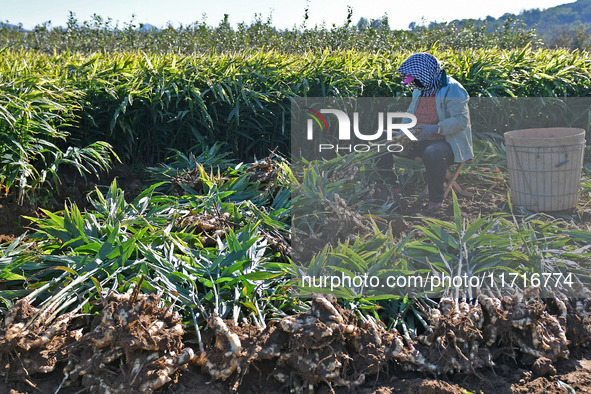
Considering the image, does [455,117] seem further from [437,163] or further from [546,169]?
[546,169]

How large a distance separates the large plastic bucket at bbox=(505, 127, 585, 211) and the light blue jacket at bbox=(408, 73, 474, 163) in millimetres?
323

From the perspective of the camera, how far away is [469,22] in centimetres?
1452

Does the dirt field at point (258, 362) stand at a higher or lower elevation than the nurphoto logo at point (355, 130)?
lower

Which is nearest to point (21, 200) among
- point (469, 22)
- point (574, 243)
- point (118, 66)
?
point (118, 66)

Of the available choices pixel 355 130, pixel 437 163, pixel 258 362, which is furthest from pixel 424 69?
pixel 258 362

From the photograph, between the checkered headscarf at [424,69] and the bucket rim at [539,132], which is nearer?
the checkered headscarf at [424,69]

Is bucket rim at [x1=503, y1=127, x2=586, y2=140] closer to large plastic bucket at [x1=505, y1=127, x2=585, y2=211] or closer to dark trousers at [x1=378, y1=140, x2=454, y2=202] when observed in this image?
large plastic bucket at [x1=505, y1=127, x2=585, y2=211]

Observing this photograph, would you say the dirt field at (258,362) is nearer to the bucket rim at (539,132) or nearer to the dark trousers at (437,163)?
the dark trousers at (437,163)

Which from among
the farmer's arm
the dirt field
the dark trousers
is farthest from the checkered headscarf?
the dirt field

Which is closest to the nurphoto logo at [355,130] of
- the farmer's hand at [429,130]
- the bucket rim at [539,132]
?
the farmer's hand at [429,130]

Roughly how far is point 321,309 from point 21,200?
254cm

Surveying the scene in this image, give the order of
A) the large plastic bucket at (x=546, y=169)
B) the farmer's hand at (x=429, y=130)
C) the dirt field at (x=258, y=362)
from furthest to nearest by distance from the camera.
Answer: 1. the farmer's hand at (x=429, y=130)
2. the large plastic bucket at (x=546, y=169)
3. the dirt field at (x=258, y=362)

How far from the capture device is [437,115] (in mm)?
4016

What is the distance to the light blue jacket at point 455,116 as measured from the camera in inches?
150
